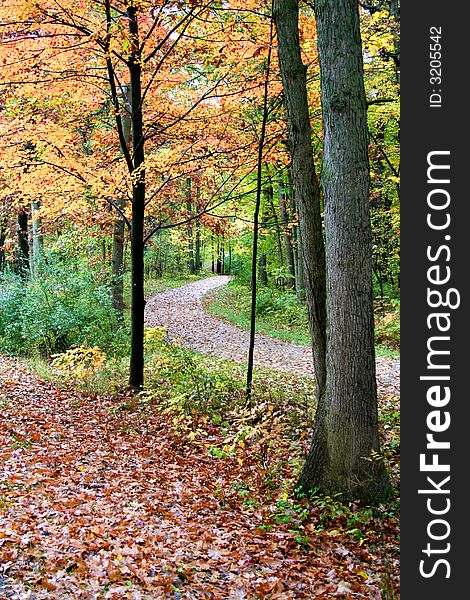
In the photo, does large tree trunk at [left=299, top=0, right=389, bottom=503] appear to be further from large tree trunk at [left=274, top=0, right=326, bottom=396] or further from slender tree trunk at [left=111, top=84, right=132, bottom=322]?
slender tree trunk at [left=111, top=84, right=132, bottom=322]

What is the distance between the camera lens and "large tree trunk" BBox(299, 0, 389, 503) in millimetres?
5098

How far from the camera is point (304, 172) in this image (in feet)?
20.9

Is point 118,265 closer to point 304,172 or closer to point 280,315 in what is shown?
point 280,315

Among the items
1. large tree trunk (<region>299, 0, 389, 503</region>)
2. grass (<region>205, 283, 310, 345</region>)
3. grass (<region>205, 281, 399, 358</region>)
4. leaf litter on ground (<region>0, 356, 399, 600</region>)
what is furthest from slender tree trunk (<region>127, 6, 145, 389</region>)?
grass (<region>205, 283, 310, 345</region>)

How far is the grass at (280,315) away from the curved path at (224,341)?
641 millimetres

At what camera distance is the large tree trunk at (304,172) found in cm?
631

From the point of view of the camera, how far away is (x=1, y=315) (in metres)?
14.6

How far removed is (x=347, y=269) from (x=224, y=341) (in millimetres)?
11820

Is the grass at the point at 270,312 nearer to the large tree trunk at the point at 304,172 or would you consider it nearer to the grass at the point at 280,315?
the grass at the point at 280,315

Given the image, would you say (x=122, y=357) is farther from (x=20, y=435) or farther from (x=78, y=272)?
(x=20, y=435)

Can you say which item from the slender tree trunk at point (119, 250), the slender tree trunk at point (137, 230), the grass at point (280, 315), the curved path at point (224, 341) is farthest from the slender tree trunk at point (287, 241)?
the slender tree trunk at point (137, 230)

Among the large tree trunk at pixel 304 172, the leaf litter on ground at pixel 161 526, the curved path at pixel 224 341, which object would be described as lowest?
the curved path at pixel 224 341

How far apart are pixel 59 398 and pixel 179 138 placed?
5368mm

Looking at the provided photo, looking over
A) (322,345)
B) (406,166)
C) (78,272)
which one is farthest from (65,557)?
(78,272)
